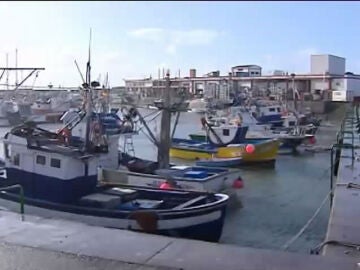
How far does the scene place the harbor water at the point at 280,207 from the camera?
14.0 m

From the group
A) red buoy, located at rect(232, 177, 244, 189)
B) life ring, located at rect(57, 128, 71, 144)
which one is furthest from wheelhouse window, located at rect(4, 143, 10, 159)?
red buoy, located at rect(232, 177, 244, 189)

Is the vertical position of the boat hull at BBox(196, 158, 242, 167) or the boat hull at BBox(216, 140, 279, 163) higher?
the boat hull at BBox(216, 140, 279, 163)

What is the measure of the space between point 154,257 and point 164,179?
12.0m

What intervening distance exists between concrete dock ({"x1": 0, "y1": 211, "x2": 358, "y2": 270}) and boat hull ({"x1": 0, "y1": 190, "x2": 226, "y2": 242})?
5177 mm

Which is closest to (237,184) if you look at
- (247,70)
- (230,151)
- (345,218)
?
(230,151)

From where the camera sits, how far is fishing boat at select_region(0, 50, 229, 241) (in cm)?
1216

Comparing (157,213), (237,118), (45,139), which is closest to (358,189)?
(157,213)

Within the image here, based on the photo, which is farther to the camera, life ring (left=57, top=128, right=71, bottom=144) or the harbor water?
life ring (left=57, top=128, right=71, bottom=144)

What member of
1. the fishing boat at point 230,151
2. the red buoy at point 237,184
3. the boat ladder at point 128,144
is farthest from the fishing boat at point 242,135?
the red buoy at point 237,184

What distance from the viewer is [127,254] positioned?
5859 mm

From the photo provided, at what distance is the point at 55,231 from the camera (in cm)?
684

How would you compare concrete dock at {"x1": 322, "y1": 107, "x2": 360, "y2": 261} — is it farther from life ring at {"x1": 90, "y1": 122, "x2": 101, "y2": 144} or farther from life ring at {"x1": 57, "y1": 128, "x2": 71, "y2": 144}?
life ring at {"x1": 57, "y1": 128, "x2": 71, "y2": 144}

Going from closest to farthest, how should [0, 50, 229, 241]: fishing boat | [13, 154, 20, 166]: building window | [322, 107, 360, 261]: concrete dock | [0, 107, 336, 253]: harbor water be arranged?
[322, 107, 360, 261]: concrete dock
[0, 50, 229, 241]: fishing boat
[13, 154, 20, 166]: building window
[0, 107, 336, 253]: harbor water

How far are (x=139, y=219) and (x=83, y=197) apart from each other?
77.8 inches
